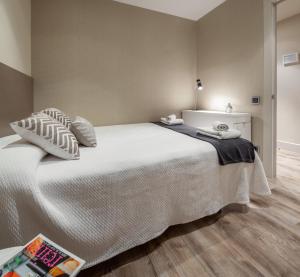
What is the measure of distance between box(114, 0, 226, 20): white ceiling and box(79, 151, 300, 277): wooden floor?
3145 millimetres

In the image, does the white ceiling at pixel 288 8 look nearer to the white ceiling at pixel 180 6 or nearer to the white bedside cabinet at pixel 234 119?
the white ceiling at pixel 180 6

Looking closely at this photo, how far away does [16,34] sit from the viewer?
6.30 feet

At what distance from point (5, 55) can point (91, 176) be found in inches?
56.3

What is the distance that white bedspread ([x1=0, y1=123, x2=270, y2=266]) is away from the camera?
0.88 m

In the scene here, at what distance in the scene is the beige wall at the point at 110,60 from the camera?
2.56m

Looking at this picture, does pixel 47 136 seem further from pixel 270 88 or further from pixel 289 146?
pixel 289 146

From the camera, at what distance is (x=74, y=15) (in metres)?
2.64

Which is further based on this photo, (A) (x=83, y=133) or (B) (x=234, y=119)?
(B) (x=234, y=119)

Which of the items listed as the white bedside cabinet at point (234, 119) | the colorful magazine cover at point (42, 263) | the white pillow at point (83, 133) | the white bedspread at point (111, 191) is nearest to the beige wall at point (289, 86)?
the white bedside cabinet at point (234, 119)

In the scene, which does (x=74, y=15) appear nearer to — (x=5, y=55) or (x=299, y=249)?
(x=5, y=55)

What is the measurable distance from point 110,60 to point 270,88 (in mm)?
2333

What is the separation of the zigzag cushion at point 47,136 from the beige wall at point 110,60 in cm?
170

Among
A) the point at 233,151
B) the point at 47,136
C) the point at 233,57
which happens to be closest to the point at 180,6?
the point at 233,57

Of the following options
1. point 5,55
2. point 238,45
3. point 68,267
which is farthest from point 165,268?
point 238,45
